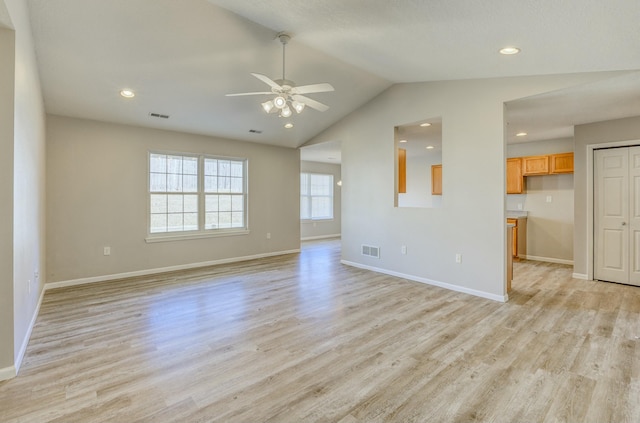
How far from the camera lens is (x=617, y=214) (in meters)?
4.73

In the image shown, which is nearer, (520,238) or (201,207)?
(201,207)

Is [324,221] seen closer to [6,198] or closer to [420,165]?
[420,165]

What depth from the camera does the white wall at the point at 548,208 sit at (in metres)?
6.17

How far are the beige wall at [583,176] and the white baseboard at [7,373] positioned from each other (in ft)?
22.9

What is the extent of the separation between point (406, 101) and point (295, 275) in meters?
3.38

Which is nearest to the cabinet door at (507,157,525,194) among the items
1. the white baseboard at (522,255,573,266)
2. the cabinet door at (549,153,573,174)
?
the cabinet door at (549,153,573,174)

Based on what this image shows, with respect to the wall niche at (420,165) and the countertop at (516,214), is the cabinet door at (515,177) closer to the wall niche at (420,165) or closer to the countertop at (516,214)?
the countertop at (516,214)

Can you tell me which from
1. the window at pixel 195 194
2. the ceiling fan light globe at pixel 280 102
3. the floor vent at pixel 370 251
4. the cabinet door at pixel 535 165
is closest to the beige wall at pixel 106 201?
the window at pixel 195 194

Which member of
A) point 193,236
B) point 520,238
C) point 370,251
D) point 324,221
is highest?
point 324,221

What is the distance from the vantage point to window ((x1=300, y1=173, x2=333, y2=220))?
9781 millimetres

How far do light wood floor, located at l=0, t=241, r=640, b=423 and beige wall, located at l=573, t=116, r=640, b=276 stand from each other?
73cm

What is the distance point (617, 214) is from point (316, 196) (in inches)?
278

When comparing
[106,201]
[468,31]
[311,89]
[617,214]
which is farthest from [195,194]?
[617,214]

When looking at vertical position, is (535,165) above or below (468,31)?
below
